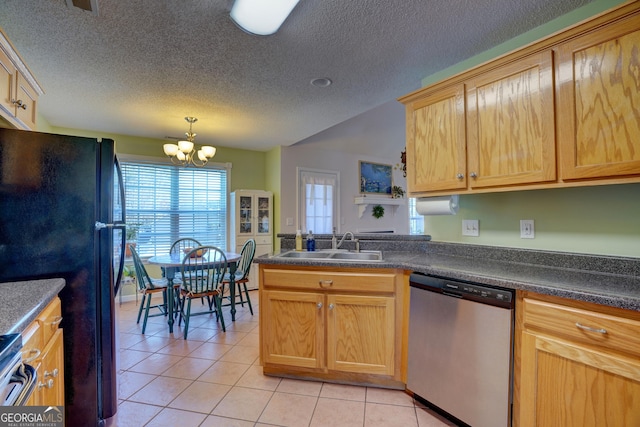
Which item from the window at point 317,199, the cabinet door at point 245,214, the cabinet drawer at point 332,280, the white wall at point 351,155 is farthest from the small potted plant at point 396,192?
the cabinet drawer at point 332,280

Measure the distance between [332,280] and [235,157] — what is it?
371 centimetres

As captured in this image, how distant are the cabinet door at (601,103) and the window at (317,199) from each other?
152 inches

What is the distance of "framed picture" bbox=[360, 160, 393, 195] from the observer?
5.79m

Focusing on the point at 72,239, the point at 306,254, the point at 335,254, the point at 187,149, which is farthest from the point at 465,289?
the point at 187,149

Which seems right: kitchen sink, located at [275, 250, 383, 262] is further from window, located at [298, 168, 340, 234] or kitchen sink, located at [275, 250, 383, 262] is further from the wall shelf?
the wall shelf

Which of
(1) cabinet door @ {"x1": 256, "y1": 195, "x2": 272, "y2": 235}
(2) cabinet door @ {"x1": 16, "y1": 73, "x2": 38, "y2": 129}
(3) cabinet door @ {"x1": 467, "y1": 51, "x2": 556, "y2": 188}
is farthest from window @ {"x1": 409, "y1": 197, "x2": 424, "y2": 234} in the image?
(2) cabinet door @ {"x1": 16, "y1": 73, "x2": 38, "y2": 129}

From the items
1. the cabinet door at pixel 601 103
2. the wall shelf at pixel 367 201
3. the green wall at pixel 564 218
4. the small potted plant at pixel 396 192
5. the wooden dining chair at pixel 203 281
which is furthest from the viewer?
the small potted plant at pixel 396 192

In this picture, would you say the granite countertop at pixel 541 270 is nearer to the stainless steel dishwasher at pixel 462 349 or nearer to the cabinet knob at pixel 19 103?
the stainless steel dishwasher at pixel 462 349

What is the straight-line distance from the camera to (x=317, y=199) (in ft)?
17.0

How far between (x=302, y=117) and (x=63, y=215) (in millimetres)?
2560

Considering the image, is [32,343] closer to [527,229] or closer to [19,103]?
[19,103]

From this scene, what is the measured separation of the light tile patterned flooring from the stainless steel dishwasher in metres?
0.21

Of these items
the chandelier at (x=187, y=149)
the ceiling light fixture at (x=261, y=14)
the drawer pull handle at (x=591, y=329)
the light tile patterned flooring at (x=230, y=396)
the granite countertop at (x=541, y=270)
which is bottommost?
the light tile patterned flooring at (x=230, y=396)

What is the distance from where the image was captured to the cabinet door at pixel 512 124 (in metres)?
1.53
